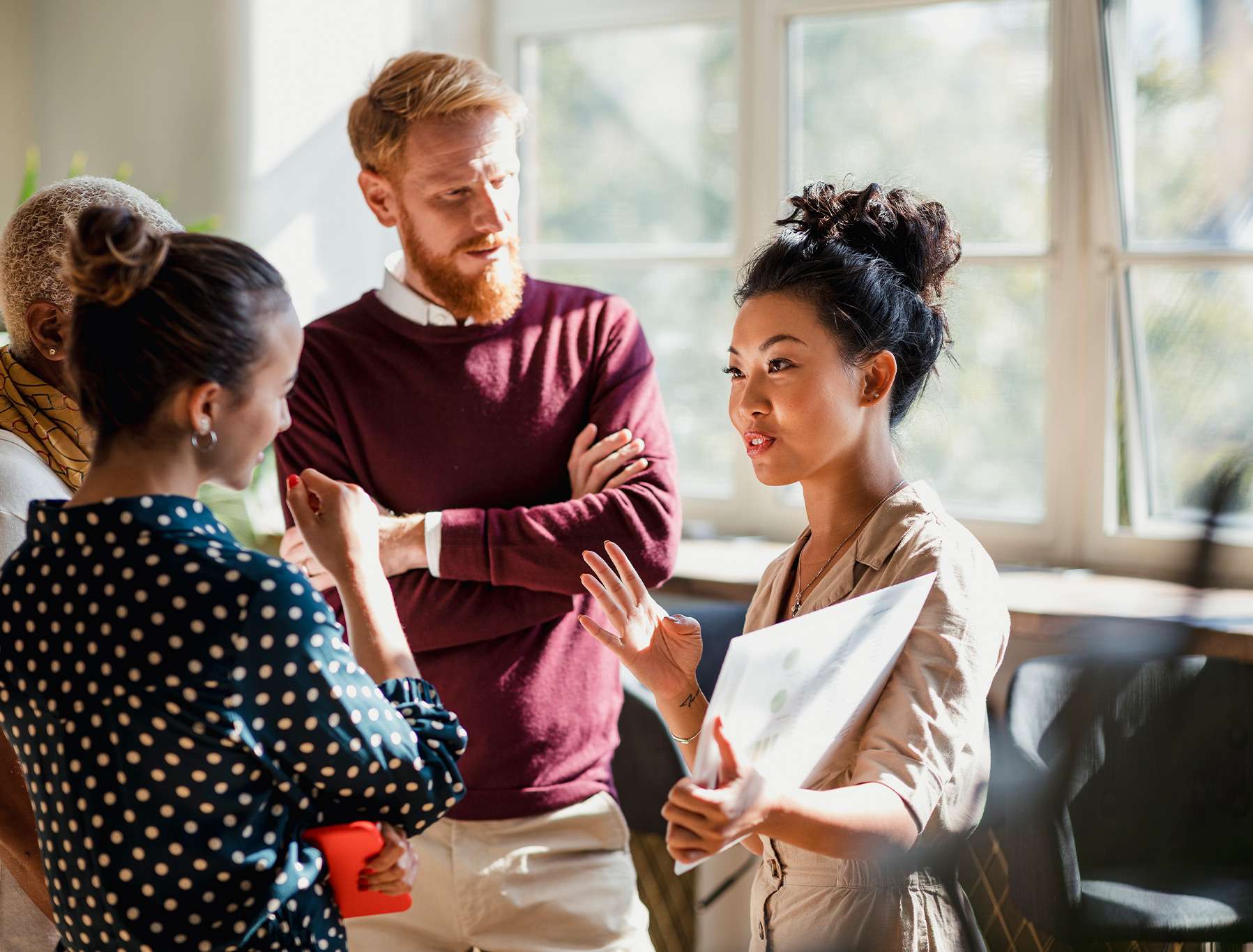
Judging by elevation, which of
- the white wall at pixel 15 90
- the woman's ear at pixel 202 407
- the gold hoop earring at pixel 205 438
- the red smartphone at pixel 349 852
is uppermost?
the white wall at pixel 15 90

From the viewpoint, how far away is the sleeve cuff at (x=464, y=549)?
5.53 ft

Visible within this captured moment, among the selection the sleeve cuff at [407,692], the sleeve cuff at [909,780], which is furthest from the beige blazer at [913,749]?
the sleeve cuff at [407,692]

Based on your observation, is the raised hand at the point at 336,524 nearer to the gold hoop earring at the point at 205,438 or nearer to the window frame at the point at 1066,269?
the gold hoop earring at the point at 205,438

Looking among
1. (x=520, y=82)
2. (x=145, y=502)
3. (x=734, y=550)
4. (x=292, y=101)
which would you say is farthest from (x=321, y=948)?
(x=520, y=82)

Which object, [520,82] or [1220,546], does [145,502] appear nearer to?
[1220,546]

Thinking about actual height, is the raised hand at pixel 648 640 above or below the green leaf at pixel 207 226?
below

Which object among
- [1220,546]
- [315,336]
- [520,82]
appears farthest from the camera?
[520,82]

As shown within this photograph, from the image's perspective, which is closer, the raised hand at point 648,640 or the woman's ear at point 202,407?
the woman's ear at point 202,407

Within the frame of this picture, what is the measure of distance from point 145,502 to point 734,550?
2241mm

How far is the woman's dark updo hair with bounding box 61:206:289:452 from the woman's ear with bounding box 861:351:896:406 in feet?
2.25

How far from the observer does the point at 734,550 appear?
122 inches

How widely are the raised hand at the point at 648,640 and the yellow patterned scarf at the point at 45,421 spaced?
2.03ft

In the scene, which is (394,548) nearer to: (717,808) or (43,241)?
(43,241)

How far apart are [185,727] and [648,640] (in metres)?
0.55
